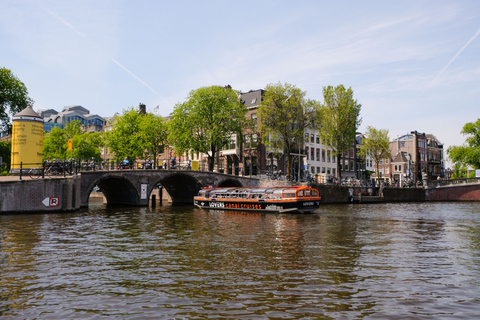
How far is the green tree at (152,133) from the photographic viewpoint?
67938 mm

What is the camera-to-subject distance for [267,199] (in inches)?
1473

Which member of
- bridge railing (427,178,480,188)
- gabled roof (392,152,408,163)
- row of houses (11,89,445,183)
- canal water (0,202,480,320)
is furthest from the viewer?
gabled roof (392,152,408,163)

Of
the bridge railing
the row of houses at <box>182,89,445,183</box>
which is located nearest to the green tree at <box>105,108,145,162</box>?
the row of houses at <box>182,89,445,183</box>

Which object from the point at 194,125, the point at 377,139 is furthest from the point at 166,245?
the point at 377,139

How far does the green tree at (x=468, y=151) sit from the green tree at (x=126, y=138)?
61.4m

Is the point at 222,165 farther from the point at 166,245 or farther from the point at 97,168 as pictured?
the point at 166,245

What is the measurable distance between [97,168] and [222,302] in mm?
35810

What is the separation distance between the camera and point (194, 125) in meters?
61.7

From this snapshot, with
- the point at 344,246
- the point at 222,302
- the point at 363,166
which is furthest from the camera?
the point at 363,166

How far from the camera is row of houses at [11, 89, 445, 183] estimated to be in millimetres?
64812

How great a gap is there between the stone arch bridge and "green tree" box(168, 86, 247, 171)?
8259 millimetres

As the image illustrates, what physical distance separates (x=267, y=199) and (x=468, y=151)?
60.3m

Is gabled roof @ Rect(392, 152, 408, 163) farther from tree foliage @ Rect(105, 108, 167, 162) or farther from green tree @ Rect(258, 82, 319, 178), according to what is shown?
tree foliage @ Rect(105, 108, 167, 162)

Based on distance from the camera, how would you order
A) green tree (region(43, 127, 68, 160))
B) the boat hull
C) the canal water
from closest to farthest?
1. the canal water
2. the boat hull
3. green tree (region(43, 127, 68, 160))
